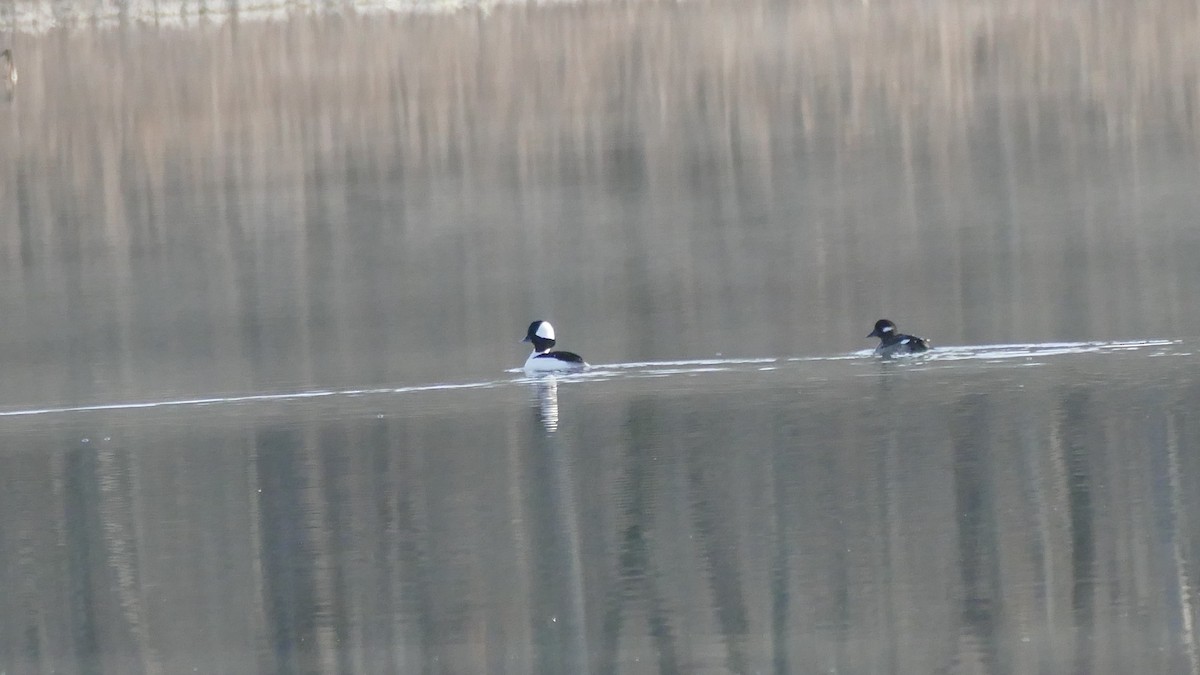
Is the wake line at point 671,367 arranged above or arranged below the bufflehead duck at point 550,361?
below

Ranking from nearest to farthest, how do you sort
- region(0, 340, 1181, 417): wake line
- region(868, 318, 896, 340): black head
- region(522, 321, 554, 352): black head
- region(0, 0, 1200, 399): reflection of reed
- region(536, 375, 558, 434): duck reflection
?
region(536, 375, 558, 434): duck reflection → region(0, 340, 1181, 417): wake line → region(868, 318, 896, 340): black head → region(522, 321, 554, 352): black head → region(0, 0, 1200, 399): reflection of reed

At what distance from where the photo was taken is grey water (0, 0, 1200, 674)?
9.42 metres

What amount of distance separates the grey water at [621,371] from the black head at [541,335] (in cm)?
46

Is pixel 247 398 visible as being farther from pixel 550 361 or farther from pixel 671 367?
pixel 671 367

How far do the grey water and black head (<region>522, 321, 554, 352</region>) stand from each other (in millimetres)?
461

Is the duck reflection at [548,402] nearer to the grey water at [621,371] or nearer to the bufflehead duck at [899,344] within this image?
the grey water at [621,371]

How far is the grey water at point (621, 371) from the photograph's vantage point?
942 cm

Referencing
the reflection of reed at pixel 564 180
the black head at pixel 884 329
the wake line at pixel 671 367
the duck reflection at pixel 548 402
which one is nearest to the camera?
the duck reflection at pixel 548 402

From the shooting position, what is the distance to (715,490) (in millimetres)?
11312

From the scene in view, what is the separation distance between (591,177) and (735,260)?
716cm

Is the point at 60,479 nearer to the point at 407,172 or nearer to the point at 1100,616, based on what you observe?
the point at 1100,616

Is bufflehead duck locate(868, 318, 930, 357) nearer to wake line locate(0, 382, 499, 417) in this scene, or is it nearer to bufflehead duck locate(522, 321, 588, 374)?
bufflehead duck locate(522, 321, 588, 374)

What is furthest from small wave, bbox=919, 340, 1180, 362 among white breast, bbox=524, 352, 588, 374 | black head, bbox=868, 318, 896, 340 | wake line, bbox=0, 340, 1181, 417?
white breast, bbox=524, 352, 588, 374

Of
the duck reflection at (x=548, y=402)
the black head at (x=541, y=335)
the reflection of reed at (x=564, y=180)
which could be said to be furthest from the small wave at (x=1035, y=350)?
the black head at (x=541, y=335)
